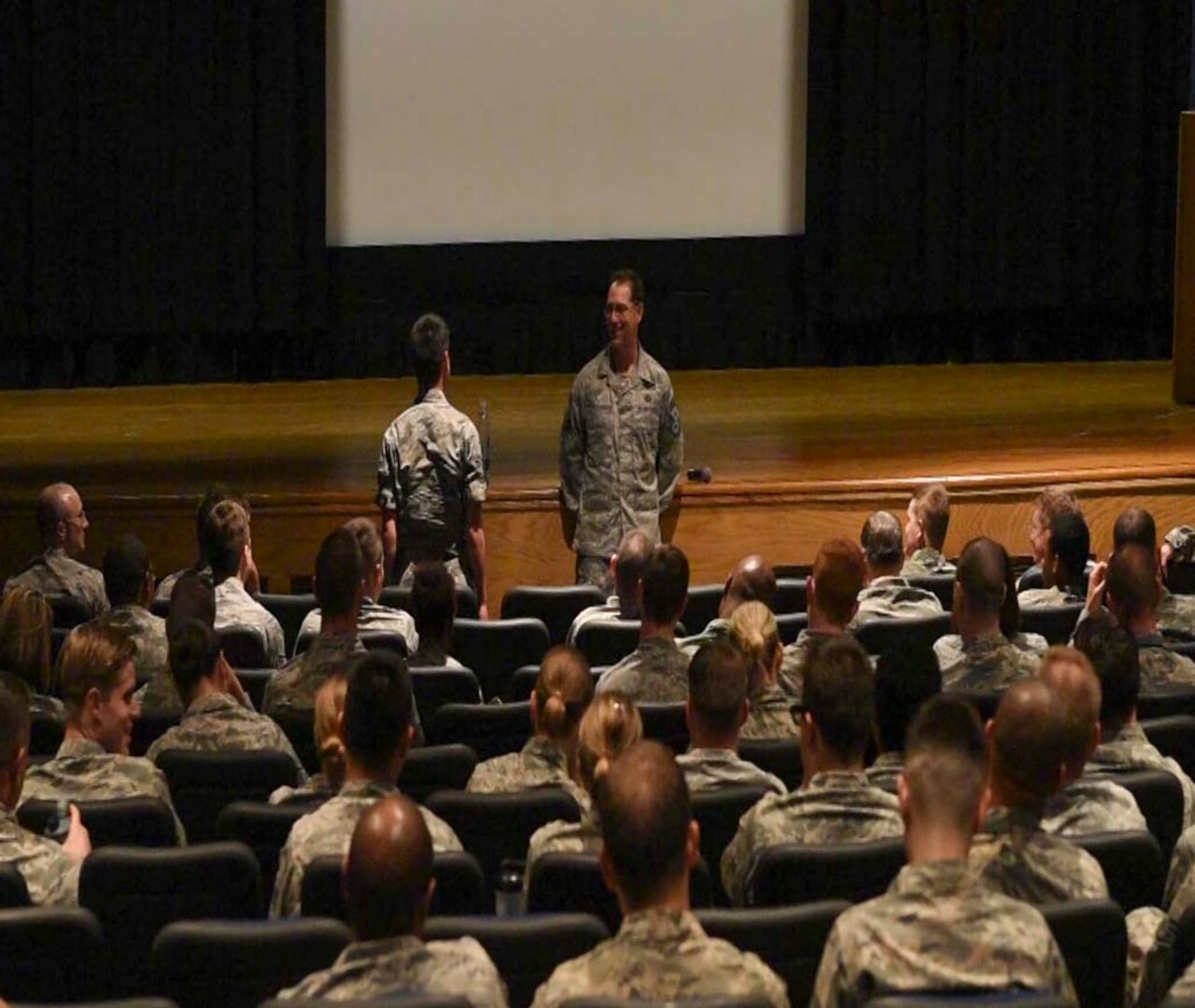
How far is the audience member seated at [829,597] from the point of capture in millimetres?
6113

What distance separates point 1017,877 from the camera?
163 inches

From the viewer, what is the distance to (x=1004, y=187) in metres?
15.4

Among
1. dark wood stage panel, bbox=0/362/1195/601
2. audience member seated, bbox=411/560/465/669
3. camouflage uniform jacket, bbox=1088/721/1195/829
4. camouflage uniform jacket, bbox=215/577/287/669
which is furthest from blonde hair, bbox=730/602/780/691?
dark wood stage panel, bbox=0/362/1195/601

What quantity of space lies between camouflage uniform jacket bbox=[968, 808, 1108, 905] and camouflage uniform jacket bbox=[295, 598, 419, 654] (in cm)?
290

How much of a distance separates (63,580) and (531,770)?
3193mm

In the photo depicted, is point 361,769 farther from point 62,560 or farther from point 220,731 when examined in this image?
point 62,560

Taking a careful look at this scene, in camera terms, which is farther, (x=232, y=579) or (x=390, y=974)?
(x=232, y=579)

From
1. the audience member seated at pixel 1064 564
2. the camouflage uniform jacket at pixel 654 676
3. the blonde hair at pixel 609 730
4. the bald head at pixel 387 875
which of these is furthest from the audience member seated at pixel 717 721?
the audience member seated at pixel 1064 564

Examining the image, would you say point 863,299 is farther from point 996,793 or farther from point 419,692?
point 996,793

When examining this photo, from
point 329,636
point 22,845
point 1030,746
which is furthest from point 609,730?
point 329,636

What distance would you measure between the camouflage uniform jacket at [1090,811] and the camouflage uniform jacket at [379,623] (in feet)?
8.52

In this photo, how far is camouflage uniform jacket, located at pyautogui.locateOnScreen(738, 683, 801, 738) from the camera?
587cm

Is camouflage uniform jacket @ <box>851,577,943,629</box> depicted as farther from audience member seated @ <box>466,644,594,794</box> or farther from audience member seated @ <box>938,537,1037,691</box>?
audience member seated @ <box>466,644,594,794</box>

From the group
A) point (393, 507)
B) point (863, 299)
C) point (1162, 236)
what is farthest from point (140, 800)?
point (1162, 236)
